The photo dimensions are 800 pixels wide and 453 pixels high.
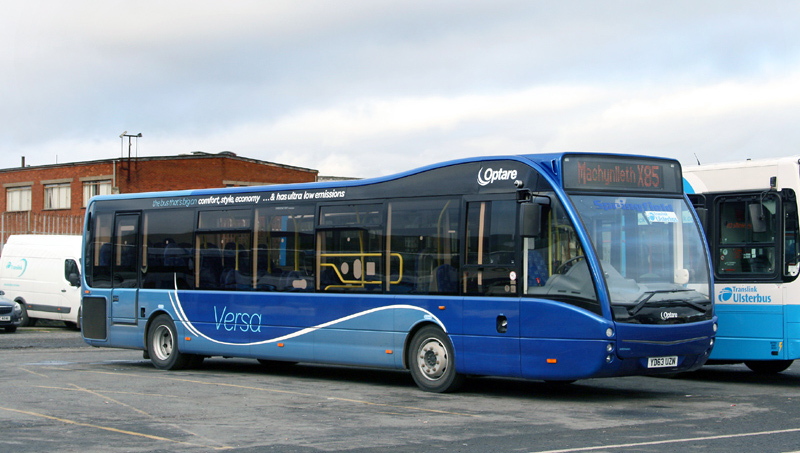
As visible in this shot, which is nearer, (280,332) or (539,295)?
(539,295)

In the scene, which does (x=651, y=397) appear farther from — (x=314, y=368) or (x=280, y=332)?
(x=314, y=368)

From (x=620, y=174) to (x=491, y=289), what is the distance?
224cm

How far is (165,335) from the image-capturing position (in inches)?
683

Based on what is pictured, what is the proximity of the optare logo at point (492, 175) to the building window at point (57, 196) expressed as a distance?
45895 mm

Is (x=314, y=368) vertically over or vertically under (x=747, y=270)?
under

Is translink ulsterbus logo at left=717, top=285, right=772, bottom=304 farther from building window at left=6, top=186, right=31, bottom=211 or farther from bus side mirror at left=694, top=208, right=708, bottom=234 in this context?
building window at left=6, top=186, right=31, bottom=211

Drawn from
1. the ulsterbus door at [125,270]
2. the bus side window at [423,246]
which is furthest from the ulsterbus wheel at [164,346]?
the bus side window at [423,246]

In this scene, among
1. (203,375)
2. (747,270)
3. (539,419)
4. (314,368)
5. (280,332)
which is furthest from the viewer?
(314,368)

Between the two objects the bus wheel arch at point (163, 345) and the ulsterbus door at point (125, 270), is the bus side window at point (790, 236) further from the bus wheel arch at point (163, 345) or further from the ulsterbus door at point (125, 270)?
the ulsterbus door at point (125, 270)

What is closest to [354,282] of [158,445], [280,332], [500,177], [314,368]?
[280,332]

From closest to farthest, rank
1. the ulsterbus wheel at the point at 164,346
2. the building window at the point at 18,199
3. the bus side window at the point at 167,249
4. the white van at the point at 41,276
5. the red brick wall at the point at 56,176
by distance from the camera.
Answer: the bus side window at the point at 167,249
the ulsterbus wheel at the point at 164,346
the white van at the point at 41,276
the red brick wall at the point at 56,176
the building window at the point at 18,199

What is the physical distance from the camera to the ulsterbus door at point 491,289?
12.2 meters

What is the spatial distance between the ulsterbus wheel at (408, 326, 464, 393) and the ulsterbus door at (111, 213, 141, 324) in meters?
6.64

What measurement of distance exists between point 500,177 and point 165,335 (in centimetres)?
775
